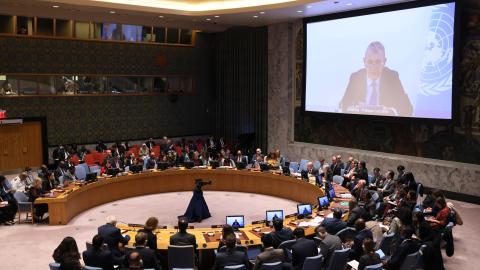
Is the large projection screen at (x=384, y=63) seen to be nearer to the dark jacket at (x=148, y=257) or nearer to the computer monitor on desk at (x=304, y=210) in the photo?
the computer monitor on desk at (x=304, y=210)

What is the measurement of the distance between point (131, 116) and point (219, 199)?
8.52 metres

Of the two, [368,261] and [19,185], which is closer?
[368,261]

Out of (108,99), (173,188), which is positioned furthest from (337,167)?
(108,99)

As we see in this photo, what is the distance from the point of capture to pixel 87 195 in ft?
42.4

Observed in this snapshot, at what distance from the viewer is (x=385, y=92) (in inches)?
600

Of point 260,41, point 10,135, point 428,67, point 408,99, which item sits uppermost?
point 260,41

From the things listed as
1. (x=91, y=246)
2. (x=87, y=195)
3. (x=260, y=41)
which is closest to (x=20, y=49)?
(x=87, y=195)

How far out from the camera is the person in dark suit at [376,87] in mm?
14828

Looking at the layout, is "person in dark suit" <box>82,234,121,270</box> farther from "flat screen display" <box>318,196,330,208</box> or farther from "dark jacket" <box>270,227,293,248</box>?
"flat screen display" <box>318,196,330,208</box>

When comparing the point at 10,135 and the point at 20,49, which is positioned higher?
the point at 20,49

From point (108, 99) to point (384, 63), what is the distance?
1143 centimetres

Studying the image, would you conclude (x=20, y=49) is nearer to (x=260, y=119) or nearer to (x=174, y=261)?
(x=260, y=119)

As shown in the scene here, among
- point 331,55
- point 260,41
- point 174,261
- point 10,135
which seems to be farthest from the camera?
point 260,41

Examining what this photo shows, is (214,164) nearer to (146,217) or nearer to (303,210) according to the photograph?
(146,217)
